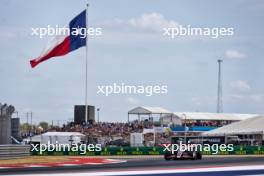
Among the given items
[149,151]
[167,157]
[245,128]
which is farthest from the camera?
[245,128]

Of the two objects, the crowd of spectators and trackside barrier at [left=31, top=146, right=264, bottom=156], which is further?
trackside barrier at [left=31, top=146, right=264, bottom=156]

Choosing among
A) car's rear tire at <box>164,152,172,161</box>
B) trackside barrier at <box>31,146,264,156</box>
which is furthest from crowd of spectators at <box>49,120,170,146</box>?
car's rear tire at <box>164,152,172,161</box>

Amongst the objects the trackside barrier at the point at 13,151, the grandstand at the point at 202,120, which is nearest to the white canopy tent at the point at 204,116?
the grandstand at the point at 202,120

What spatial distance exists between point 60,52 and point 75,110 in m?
7.12

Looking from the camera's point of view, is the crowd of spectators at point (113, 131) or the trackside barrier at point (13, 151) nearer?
the trackside barrier at point (13, 151)

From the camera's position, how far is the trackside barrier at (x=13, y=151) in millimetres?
22391

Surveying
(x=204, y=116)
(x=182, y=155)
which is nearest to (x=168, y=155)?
(x=182, y=155)

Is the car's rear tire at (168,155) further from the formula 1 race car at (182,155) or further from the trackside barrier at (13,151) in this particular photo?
the trackside barrier at (13,151)

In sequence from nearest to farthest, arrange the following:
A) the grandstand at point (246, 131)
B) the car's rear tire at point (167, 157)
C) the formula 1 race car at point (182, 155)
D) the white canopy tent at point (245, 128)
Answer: the formula 1 race car at point (182, 155) < the car's rear tire at point (167, 157) < the white canopy tent at point (245, 128) < the grandstand at point (246, 131)

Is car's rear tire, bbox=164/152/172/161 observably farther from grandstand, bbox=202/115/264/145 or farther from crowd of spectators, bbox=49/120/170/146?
grandstand, bbox=202/115/264/145

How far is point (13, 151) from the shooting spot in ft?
76.1

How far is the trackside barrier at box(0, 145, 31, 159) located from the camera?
2239 cm

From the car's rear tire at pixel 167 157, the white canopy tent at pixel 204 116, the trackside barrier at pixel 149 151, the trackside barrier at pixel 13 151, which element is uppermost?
the white canopy tent at pixel 204 116

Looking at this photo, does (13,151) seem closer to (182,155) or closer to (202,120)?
(182,155)
